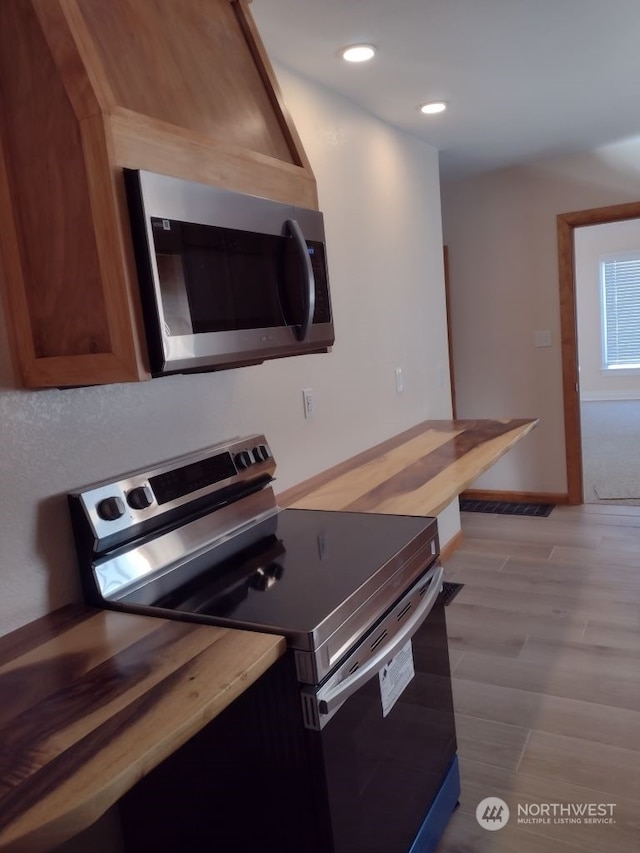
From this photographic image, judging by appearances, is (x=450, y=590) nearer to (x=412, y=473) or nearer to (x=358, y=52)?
(x=412, y=473)

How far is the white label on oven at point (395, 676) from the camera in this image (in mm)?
1441

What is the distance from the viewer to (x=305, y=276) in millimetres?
1544

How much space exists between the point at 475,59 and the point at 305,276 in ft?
4.88

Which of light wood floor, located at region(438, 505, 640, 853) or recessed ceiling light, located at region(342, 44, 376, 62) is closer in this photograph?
light wood floor, located at region(438, 505, 640, 853)

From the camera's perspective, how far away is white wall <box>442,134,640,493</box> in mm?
4348

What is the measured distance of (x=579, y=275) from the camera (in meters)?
8.93

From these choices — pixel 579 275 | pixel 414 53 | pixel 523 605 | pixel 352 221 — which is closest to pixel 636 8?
pixel 414 53

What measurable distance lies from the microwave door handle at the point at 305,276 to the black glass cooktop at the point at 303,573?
52 cm

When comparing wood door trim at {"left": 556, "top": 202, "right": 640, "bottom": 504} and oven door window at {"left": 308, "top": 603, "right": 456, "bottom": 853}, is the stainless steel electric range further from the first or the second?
wood door trim at {"left": 556, "top": 202, "right": 640, "bottom": 504}

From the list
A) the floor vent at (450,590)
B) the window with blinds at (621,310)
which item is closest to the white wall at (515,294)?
the floor vent at (450,590)

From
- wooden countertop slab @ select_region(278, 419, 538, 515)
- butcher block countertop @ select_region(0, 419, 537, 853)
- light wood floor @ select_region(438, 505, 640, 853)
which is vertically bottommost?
light wood floor @ select_region(438, 505, 640, 853)

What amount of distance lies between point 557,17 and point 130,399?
6.13ft

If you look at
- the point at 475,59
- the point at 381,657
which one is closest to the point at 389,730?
the point at 381,657

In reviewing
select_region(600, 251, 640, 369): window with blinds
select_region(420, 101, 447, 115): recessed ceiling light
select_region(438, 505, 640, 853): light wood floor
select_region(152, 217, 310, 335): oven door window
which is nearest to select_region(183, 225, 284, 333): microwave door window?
select_region(152, 217, 310, 335): oven door window
